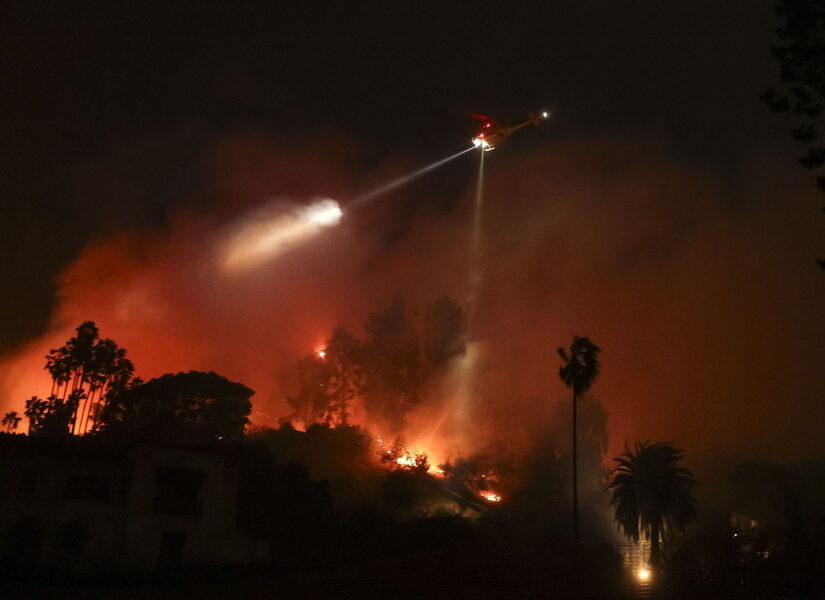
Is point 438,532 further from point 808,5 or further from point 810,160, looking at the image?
point 808,5

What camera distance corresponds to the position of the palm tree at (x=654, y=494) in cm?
4975

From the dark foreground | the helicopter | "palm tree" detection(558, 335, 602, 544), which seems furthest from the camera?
the helicopter

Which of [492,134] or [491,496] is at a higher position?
[492,134]

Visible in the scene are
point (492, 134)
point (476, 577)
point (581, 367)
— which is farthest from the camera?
point (492, 134)

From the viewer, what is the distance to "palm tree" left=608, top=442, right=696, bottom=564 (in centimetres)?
4975

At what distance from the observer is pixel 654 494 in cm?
5031

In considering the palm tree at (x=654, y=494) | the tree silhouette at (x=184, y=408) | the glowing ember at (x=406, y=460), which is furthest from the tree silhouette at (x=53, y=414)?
the palm tree at (x=654, y=494)

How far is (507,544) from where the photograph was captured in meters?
22.8

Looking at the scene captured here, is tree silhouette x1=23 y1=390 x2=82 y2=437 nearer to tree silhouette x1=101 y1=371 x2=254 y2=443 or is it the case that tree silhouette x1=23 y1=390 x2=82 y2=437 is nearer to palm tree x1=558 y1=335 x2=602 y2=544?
tree silhouette x1=101 y1=371 x2=254 y2=443

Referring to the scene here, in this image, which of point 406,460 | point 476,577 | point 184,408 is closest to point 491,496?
point 406,460

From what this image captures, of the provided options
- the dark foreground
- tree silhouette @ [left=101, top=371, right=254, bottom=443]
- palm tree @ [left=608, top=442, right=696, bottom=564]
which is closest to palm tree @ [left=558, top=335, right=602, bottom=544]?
palm tree @ [left=608, top=442, right=696, bottom=564]

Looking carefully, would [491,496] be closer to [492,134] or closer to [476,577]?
[492,134]

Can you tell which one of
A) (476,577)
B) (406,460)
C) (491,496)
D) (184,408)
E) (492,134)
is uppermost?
(492,134)

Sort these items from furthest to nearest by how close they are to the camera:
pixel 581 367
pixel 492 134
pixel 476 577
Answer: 1. pixel 492 134
2. pixel 581 367
3. pixel 476 577
